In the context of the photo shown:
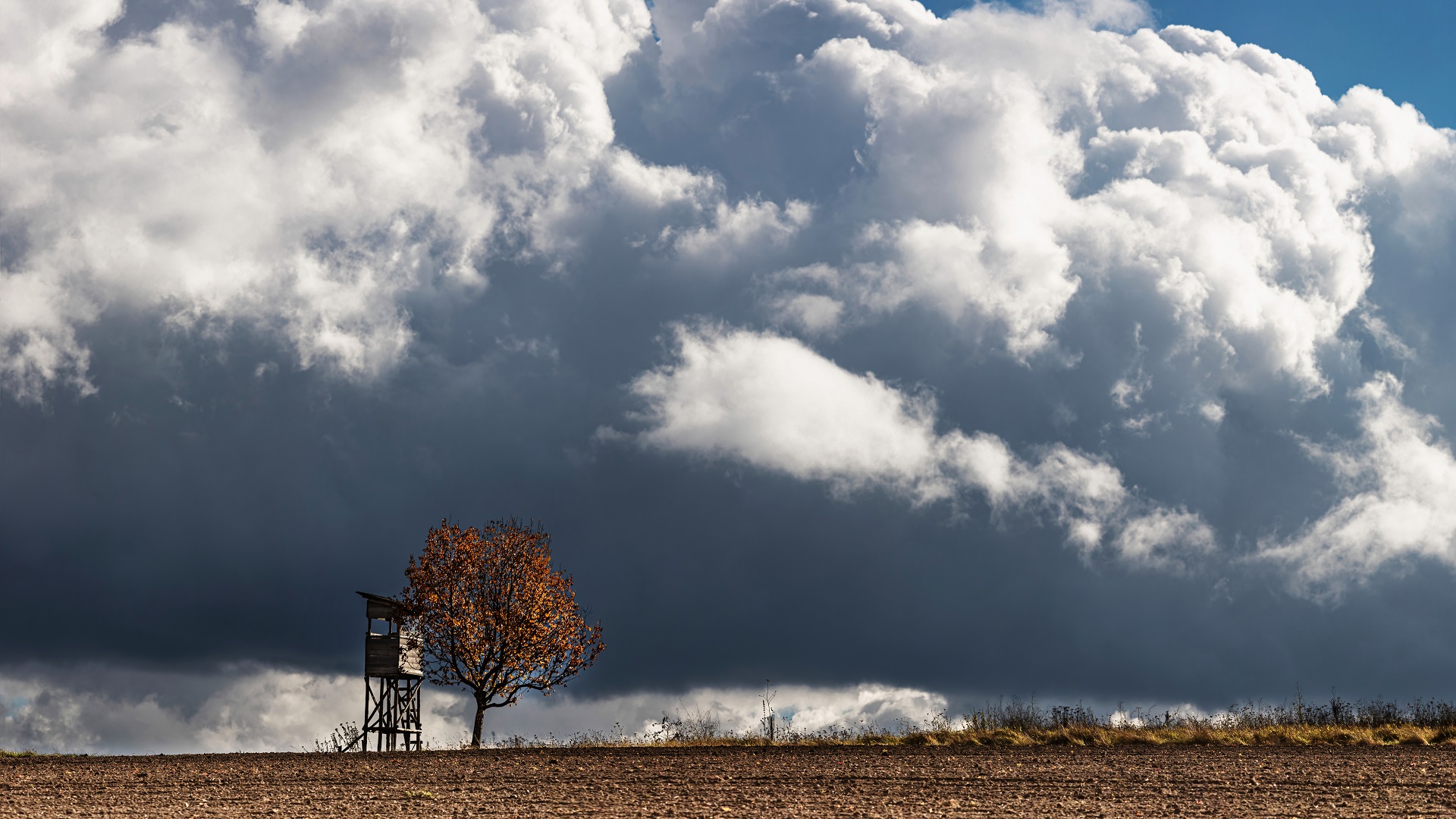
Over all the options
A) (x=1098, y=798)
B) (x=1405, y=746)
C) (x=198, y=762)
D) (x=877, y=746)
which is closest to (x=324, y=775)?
(x=198, y=762)

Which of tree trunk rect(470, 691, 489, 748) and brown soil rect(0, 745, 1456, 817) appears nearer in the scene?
brown soil rect(0, 745, 1456, 817)

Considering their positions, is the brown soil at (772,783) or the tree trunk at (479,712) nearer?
the brown soil at (772,783)

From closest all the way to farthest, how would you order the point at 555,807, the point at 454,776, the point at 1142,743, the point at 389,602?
1. the point at 555,807
2. the point at 454,776
3. the point at 1142,743
4. the point at 389,602

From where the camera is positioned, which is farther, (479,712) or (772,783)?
(479,712)

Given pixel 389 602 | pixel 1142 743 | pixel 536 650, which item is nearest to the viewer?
pixel 1142 743

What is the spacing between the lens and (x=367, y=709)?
45.5 meters

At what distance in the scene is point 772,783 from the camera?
23.1m

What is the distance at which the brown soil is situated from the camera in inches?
776

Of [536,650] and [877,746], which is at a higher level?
[536,650]

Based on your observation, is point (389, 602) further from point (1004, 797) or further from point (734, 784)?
point (1004, 797)

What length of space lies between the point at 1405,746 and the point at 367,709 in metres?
34.8

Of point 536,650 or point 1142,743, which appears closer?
point 1142,743

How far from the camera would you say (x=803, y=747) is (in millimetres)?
30969

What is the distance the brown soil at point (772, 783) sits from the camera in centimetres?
1972
